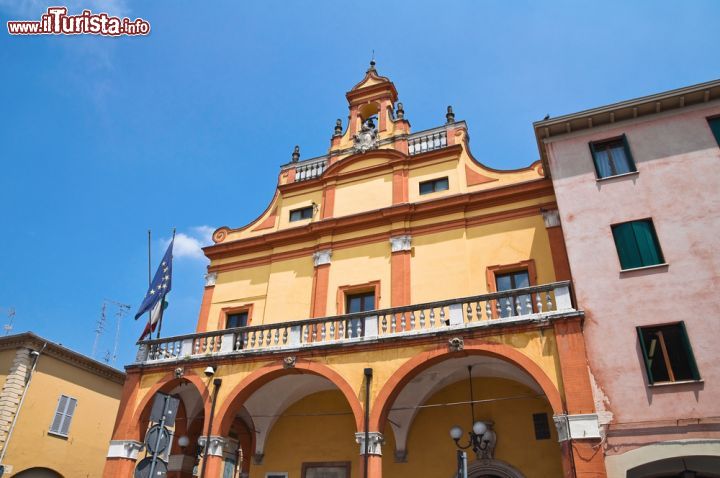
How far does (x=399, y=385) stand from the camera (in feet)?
41.9

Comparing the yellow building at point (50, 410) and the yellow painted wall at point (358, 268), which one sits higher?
the yellow painted wall at point (358, 268)

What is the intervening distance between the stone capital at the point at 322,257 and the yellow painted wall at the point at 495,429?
5960mm

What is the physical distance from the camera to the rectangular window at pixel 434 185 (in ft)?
60.5

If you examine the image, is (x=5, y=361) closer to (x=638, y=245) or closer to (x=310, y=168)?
(x=310, y=168)

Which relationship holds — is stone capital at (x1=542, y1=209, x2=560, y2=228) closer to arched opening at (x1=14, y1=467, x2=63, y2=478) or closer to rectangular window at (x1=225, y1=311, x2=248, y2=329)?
rectangular window at (x1=225, y1=311, x2=248, y2=329)

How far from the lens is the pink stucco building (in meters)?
10.3

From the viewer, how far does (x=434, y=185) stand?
1866 centimetres

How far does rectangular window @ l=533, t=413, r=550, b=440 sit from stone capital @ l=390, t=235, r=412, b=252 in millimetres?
6408

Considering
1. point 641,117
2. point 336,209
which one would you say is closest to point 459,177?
point 336,209

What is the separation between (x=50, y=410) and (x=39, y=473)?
2.25m

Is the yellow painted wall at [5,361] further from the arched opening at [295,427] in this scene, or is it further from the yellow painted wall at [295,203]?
the yellow painted wall at [295,203]

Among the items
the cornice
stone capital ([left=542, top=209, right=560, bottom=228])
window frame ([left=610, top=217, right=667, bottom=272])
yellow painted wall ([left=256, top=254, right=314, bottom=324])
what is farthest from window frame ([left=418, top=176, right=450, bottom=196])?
the cornice

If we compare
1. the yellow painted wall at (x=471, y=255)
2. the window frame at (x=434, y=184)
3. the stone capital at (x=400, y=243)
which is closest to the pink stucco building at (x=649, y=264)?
the yellow painted wall at (x=471, y=255)

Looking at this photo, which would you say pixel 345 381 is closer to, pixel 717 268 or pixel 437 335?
pixel 437 335
